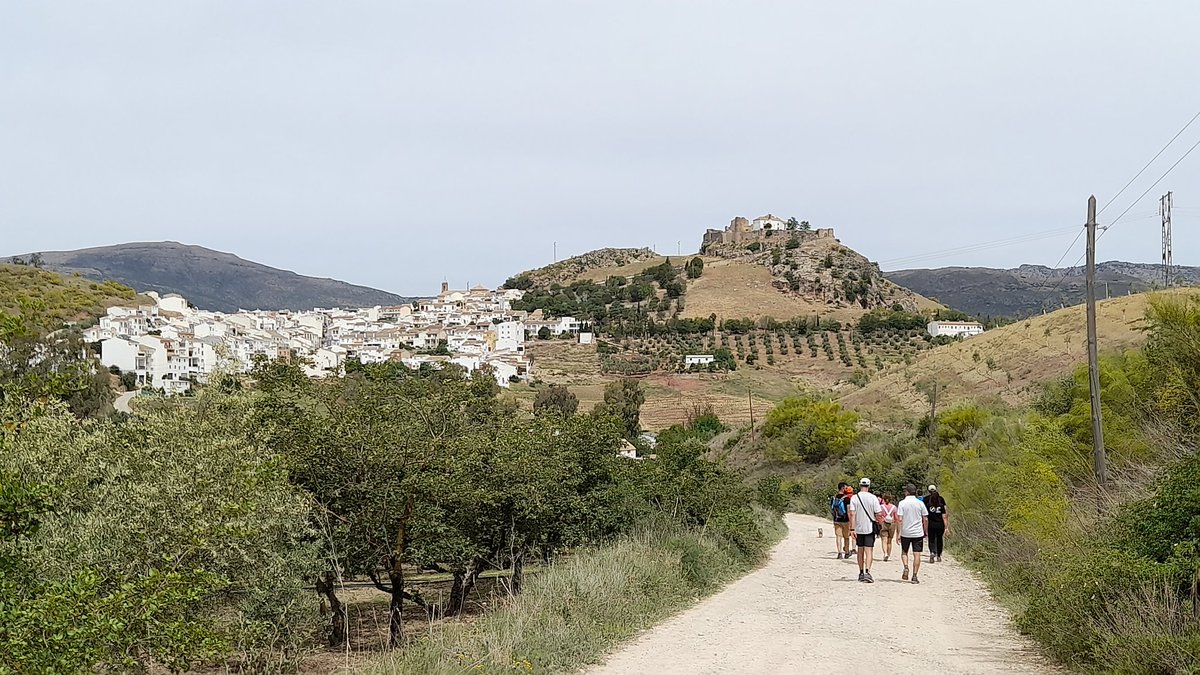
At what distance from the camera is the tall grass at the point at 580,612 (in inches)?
343

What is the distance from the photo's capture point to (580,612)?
1096 cm

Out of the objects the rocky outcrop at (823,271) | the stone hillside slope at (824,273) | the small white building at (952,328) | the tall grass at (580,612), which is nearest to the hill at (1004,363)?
the tall grass at (580,612)

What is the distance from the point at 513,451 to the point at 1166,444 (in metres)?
10.9

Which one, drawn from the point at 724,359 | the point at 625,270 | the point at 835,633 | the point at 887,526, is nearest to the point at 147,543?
the point at 835,633

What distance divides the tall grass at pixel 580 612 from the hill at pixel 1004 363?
3213 cm

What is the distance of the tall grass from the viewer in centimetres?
870

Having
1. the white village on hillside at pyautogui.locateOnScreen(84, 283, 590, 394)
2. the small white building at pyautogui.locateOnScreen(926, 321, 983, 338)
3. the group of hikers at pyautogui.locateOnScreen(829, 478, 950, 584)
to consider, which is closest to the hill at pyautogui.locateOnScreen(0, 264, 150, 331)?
the white village on hillside at pyautogui.locateOnScreen(84, 283, 590, 394)

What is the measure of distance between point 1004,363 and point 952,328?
6440cm

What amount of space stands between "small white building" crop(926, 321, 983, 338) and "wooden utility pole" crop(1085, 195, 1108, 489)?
10040cm

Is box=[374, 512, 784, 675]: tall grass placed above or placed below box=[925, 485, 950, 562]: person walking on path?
above

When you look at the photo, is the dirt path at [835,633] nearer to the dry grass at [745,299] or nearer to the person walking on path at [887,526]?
the person walking on path at [887,526]

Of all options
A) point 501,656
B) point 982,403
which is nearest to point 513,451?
point 501,656

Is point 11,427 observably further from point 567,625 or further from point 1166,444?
point 1166,444

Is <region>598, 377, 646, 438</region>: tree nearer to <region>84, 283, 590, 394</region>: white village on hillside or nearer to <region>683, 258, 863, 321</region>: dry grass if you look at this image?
<region>84, 283, 590, 394</region>: white village on hillside
